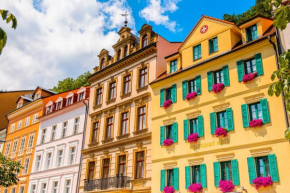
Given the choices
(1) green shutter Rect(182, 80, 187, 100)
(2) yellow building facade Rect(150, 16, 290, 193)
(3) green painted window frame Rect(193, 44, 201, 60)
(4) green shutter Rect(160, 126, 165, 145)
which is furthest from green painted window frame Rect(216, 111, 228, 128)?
(3) green painted window frame Rect(193, 44, 201, 60)

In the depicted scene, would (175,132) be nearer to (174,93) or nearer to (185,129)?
(185,129)

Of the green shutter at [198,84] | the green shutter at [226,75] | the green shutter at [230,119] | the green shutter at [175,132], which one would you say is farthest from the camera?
the green shutter at [175,132]

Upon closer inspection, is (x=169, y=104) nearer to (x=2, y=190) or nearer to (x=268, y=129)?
(x=268, y=129)

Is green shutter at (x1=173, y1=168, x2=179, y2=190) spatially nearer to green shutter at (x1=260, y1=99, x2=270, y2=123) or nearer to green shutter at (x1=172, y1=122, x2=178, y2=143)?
green shutter at (x1=172, y1=122, x2=178, y2=143)

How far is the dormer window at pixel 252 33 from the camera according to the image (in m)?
20.4

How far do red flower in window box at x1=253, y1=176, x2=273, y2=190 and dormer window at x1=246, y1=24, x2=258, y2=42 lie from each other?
361 inches

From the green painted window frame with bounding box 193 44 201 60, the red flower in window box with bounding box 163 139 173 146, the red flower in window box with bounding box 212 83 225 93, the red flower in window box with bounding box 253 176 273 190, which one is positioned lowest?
the red flower in window box with bounding box 253 176 273 190

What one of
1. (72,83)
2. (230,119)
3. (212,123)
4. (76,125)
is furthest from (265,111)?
(72,83)

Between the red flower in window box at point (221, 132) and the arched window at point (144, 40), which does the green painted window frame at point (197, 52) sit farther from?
the arched window at point (144, 40)

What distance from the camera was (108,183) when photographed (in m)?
24.9

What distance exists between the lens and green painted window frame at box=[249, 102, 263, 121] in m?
18.0

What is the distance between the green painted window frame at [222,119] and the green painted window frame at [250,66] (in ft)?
9.97

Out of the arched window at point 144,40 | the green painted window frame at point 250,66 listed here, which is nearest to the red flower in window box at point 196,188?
the green painted window frame at point 250,66

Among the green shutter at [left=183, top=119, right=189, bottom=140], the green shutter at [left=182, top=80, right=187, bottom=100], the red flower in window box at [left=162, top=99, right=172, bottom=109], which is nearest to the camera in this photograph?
the green shutter at [left=183, top=119, right=189, bottom=140]
